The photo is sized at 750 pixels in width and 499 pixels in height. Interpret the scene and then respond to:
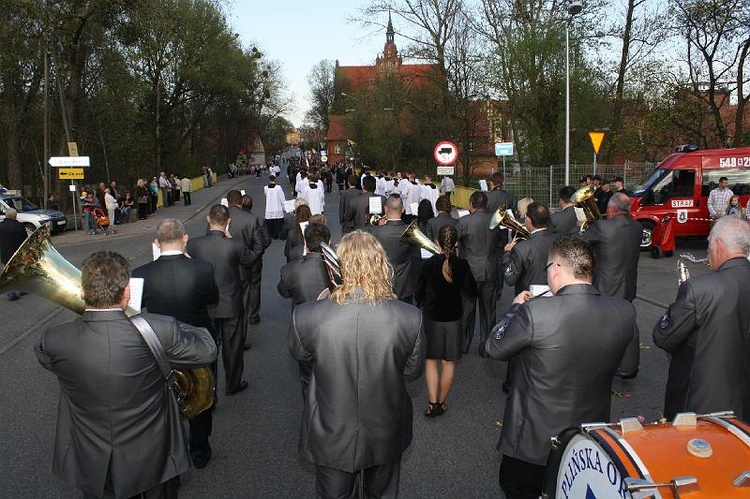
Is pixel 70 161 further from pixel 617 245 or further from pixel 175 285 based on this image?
pixel 617 245

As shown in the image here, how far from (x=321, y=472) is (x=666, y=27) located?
23274mm

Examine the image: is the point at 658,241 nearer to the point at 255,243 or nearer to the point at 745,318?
the point at 255,243

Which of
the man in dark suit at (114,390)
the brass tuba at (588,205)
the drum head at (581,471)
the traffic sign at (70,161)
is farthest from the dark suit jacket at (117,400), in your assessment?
the traffic sign at (70,161)

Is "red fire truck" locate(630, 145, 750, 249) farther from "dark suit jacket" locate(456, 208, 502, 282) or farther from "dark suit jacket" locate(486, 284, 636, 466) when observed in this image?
"dark suit jacket" locate(486, 284, 636, 466)

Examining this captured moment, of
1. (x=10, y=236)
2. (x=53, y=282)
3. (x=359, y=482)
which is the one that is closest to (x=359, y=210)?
(x=10, y=236)

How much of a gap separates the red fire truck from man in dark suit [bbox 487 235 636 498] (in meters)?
11.8

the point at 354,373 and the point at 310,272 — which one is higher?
the point at 310,272

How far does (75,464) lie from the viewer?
299 centimetres

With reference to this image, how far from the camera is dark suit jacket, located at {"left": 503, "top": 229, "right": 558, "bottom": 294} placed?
5660mm

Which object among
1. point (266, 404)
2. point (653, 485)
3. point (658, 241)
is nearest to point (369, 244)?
point (653, 485)

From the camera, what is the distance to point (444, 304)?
17.5 ft

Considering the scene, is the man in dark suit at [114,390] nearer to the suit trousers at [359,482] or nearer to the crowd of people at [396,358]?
the crowd of people at [396,358]

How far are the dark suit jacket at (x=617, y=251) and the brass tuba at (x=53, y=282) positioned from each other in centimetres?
437

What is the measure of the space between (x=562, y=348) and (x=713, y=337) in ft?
4.01
